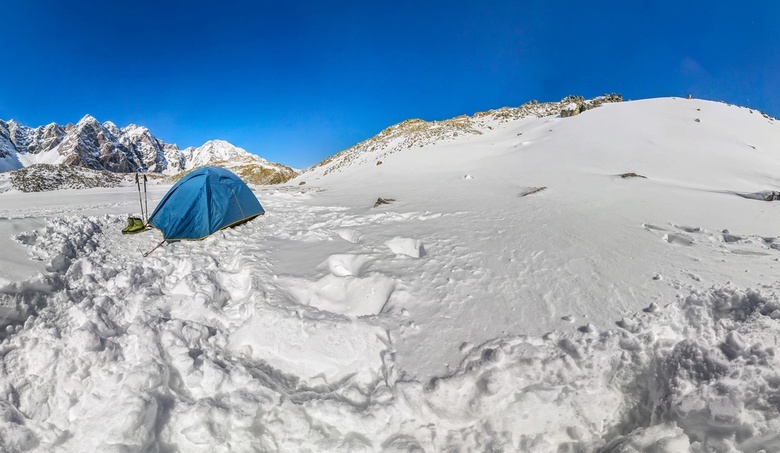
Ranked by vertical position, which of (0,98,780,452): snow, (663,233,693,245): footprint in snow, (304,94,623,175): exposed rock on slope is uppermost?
(304,94,623,175): exposed rock on slope

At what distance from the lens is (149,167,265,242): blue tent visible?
746 centimetres

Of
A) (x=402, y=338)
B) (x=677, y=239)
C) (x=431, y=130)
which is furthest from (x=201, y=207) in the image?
(x=431, y=130)

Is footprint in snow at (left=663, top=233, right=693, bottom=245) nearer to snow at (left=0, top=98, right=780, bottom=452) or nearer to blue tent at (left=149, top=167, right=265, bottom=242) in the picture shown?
snow at (left=0, top=98, right=780, bottom=452)

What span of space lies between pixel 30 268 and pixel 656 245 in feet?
31.4

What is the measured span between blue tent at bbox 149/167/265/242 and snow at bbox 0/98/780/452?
0.60 metres

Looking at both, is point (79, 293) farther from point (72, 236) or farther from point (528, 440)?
point (528, 440)

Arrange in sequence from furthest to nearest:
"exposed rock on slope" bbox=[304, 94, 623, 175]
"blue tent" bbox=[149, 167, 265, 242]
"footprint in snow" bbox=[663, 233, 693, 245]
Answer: "exposed rock on slope" bbox=[304, 94, 623, 175] < "blue tent" bbox=[149, 167, 265, 242] < "footprint in snow" bbox=[663, 233, 693, 245]

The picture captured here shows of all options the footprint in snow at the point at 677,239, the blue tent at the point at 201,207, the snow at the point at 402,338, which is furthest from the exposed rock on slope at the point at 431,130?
the footprint in snow at the point at 677,239

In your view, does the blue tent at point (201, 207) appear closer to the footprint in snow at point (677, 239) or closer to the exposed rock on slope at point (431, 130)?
the footprint in snow at point (677, 239)

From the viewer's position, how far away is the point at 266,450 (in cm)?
267

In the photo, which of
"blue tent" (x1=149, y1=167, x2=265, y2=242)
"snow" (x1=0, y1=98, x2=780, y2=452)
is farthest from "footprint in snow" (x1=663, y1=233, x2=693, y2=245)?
"blue tent" (x1=149, y1=167, x2=265, y2=242)

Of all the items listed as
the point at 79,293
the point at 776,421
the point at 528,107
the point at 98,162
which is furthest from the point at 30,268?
the point at 98,162

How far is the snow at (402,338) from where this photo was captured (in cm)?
271

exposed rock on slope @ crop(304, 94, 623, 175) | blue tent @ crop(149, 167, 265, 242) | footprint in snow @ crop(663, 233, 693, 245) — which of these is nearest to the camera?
footprint in snow @ crop(663, 233, 693, 245)
